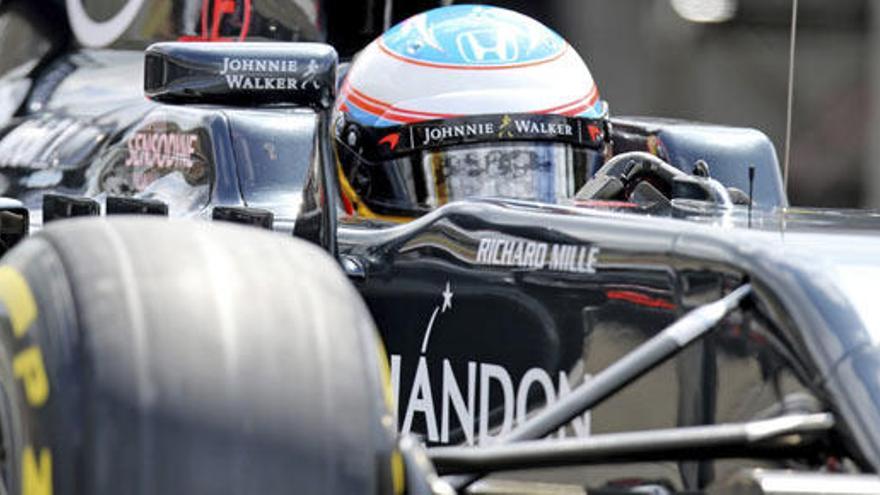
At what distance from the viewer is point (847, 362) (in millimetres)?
2514

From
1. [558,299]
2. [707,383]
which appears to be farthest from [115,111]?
[707,383]

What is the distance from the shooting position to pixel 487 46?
15.2 ft

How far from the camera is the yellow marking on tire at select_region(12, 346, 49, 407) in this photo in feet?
7.48

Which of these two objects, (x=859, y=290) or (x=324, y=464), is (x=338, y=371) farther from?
(x=859, y=290)

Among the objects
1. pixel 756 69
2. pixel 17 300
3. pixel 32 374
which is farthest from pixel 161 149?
pixel 756 69

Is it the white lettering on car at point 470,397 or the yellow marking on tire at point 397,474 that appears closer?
the yellow marking on tire at point 397,474

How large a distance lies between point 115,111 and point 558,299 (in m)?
2.82

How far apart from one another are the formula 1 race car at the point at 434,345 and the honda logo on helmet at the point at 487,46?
75 centimetres

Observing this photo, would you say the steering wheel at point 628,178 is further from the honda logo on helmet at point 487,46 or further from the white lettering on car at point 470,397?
the white lettering on car at point 470,397

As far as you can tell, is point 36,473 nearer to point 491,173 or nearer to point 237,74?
point 237,74

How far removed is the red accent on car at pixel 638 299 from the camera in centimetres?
282

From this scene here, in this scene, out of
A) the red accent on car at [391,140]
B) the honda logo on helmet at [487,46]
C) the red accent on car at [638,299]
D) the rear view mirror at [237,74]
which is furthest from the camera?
the honda logo on helmet at [487,46]

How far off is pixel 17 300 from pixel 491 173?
1985 millimetres

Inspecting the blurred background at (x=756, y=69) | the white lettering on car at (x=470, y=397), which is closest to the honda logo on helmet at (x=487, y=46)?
the white lettering on car at (x=470, y=397)
